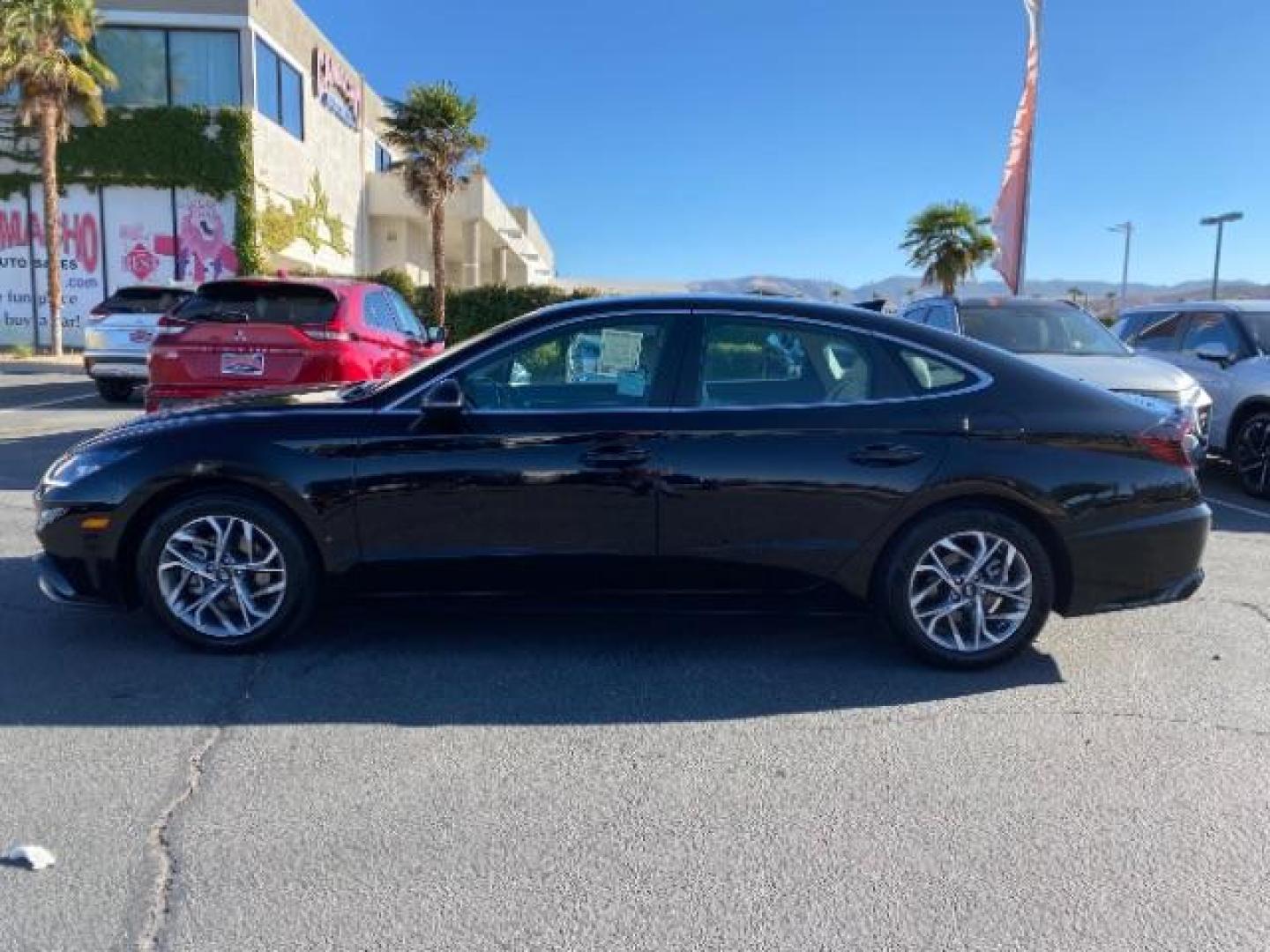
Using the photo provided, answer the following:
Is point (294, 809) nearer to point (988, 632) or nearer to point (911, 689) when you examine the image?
point (911, 689)

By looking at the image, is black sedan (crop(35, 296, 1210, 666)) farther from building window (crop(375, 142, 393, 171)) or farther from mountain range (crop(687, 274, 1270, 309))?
building window (crop(375, 142, 393, 171))

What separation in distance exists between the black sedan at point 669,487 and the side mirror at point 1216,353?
5.67 m

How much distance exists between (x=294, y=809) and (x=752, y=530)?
204 cm

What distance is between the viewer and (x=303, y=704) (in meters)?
3.92

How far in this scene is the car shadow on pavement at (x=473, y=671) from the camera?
388 centimetres

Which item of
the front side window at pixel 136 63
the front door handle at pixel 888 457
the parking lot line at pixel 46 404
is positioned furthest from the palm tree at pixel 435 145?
the front door handle at pixel 888 457

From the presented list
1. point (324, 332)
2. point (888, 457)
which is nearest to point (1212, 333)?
point (888, 457)

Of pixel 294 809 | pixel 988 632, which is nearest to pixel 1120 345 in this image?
pixel 988 632

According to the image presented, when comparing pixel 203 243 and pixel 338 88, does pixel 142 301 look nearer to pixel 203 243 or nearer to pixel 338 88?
pixel 203 243

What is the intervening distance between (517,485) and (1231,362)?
25.4 ft

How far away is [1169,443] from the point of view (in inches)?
171

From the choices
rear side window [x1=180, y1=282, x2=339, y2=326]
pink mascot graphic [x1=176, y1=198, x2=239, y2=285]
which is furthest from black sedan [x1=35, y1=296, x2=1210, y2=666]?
pink mascot graphic [x1=176, y1=198, x2=239, y2=285]

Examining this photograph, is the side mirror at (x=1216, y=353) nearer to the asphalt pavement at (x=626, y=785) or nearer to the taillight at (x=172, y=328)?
the asphalt pavement at (x=626, y=785)

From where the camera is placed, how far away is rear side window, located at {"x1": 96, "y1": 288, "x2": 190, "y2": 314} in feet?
46.8
